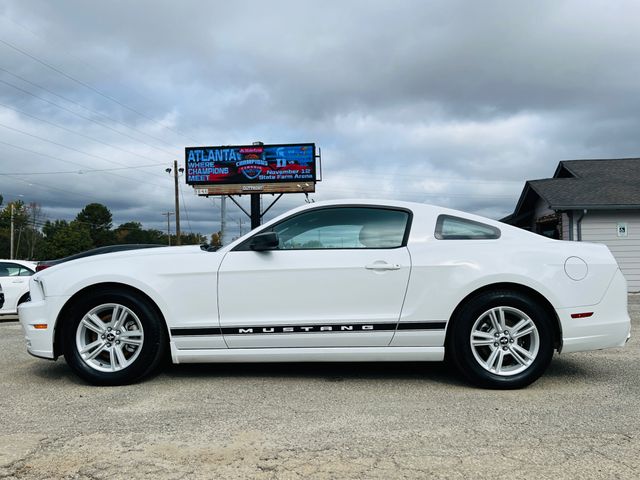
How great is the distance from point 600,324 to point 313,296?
90.1 inches

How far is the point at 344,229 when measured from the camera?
442 centimetres

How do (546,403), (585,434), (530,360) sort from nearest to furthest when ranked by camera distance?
(585,434) < (546,403) < (530,360)

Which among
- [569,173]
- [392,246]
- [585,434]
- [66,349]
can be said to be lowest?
[585,434]

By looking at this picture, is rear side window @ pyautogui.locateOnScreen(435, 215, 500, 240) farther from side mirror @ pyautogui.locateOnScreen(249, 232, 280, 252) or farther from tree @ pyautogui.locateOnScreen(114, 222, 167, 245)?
tree @ pyautogui.locateOnScreen(114, 222, 167, 245)

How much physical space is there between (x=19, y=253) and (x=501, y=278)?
347 ft

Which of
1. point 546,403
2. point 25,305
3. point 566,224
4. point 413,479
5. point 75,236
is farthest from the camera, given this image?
point 75,236

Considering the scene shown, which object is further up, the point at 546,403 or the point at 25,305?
the point at 25,305

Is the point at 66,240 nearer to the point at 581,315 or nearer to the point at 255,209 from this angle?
the point at 255,209

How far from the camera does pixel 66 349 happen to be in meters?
4.26

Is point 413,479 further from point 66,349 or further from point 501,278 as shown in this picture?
point 66,349

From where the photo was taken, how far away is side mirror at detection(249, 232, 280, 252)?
4.17 meters

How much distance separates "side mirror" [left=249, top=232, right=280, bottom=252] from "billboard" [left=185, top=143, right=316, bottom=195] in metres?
24.9

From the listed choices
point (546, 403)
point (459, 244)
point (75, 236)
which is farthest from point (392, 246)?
→ point (75, 236)

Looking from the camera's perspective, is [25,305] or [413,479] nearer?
[413,479]
